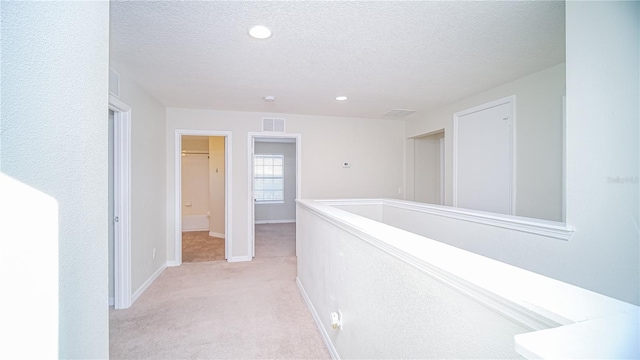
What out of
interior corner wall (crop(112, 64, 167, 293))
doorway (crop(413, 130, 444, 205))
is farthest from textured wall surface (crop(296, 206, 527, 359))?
doorway (crop(413, 130, 444, 205))

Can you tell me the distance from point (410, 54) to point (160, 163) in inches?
132

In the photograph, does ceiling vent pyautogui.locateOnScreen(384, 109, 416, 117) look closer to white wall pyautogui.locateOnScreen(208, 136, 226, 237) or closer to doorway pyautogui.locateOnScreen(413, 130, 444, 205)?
doorway pyautogui.locateOnScreen(413, 130, 444, 205)

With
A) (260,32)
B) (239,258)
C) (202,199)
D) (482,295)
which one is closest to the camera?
(482,295)

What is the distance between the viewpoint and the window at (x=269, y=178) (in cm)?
809

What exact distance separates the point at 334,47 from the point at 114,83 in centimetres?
200

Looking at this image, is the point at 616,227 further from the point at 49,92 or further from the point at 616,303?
the point at 49,92

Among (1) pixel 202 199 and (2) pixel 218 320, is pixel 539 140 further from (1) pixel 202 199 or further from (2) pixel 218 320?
(1) pixel 202 199

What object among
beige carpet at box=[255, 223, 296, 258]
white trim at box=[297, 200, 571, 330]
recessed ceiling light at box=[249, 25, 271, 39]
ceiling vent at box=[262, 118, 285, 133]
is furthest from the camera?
beige carpet at box=[255, 223, 296, 258]

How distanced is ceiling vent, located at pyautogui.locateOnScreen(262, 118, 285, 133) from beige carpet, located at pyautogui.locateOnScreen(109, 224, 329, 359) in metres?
2.13

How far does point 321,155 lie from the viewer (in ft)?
15.4

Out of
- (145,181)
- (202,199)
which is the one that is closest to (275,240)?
(202,199)

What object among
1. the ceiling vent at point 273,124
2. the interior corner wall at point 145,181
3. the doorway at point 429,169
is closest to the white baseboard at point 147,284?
the interior corner wall at point 145,181

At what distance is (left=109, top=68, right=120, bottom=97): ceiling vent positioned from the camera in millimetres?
2506

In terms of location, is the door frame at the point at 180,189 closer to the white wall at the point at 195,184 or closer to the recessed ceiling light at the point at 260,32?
the recessed ceiling light at the point at 260,32
